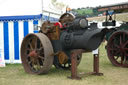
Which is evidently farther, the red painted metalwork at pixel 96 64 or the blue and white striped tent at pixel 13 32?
the blue and white striped tent at pixel 13 32

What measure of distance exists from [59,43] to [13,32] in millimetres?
2801

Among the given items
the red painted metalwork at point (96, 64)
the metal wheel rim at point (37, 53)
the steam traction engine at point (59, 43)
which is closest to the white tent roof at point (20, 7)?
the steam traction engine at point (59, 43)

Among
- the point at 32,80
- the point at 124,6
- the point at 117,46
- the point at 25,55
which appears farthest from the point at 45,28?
the point at 124,6

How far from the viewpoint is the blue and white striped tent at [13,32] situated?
8.36 metres

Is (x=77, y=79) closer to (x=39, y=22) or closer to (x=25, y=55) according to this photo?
(x=25, y=55)

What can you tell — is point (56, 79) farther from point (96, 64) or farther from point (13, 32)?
point (13, 32)

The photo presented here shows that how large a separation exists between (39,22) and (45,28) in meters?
1.75

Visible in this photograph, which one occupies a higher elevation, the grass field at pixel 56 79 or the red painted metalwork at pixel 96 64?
the red painted metalwork at pixel 96 64

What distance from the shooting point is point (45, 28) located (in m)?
6.58

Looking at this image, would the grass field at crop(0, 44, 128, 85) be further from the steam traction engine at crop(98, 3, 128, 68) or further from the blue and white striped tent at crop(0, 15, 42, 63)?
the blue and white striped tent at crop(0, 15, 42, 63)

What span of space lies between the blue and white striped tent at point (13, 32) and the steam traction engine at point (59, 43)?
1.59 m

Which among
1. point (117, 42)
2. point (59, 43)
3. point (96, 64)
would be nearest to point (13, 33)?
point (59, 43)

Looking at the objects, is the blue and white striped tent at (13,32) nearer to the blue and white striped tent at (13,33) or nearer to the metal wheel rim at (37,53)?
the blue and white striped tent at (13,33)

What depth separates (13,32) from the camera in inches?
335
